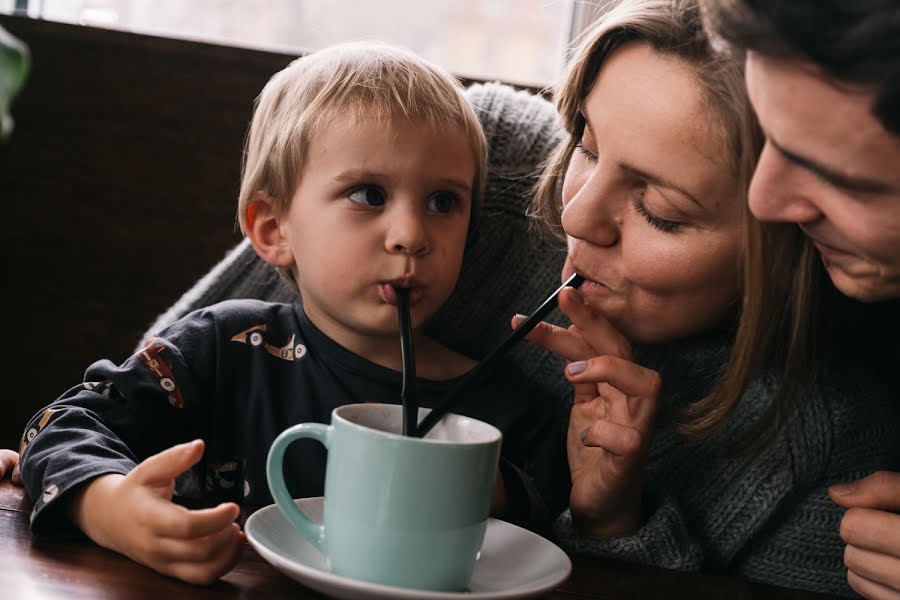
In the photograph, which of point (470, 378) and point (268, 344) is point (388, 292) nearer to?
point (268, 344)

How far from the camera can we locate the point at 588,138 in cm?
97

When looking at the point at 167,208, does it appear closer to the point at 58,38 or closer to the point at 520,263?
the point at 58,38

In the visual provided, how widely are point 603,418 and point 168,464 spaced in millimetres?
458

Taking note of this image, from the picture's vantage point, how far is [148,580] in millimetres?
636

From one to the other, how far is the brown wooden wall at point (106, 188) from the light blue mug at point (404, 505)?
1.14m

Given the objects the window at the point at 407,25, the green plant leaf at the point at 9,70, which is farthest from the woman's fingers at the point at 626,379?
the window at the point at 407,25

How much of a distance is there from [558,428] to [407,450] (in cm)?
53

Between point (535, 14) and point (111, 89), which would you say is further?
point (535, 14)

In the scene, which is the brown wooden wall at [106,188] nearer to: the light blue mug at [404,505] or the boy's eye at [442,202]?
the boy's eye at [442,202]

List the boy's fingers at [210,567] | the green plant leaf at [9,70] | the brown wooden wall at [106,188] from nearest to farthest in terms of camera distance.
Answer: the green plant leaf at [9,70], the boy's fingers at [210,567], the brown wooden wall at [106,188]

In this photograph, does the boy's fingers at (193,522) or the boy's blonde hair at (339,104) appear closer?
the boy's fingers at (193,522)

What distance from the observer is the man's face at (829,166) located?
59 cm

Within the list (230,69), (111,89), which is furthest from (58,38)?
(230,69)

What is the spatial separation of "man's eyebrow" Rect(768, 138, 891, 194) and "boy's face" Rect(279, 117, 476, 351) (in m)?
0.41
